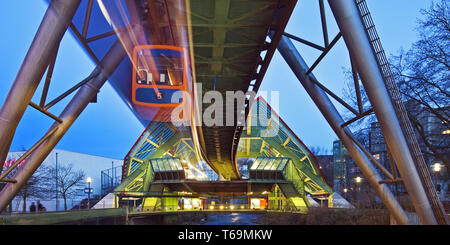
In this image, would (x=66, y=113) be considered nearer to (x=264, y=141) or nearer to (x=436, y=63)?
(x=436, y=63)

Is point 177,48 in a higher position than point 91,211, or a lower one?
higher

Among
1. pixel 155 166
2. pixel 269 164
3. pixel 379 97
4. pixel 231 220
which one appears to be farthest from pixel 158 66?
pixel 155 166

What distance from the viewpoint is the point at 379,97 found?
396 inches

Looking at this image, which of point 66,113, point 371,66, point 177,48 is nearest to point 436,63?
point 371,66

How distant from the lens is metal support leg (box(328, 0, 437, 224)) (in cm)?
978

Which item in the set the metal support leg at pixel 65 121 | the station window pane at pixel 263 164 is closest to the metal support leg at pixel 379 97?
the metal support leg at pixel 65 121

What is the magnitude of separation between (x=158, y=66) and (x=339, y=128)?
23.4 ft

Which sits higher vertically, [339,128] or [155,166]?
[339,128]

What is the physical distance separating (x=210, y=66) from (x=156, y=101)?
287 centimetres

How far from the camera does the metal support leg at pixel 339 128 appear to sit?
11.8 m

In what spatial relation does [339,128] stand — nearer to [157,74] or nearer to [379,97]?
[379,97]

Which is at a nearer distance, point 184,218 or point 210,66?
point 210,66

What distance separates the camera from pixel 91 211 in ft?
60.8
